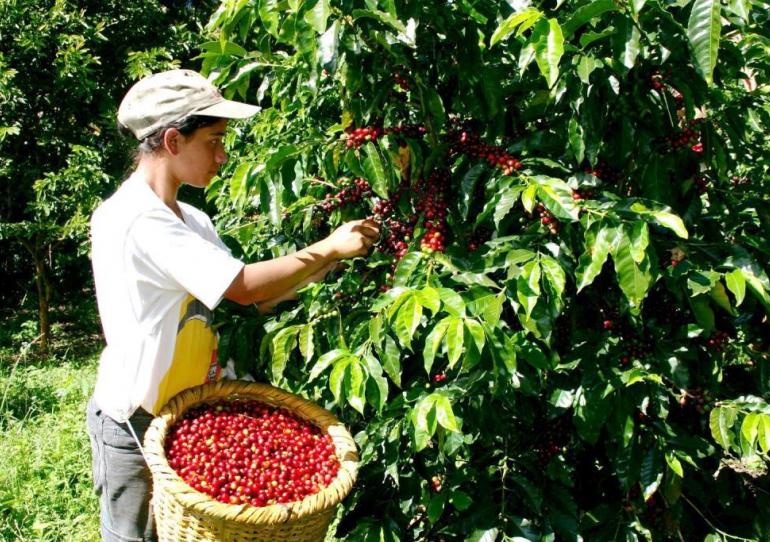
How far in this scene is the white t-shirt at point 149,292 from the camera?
1949 mm

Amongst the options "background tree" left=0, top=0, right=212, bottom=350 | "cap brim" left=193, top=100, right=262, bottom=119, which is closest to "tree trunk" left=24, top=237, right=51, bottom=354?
"background tree" left=0, top=0, right=212, bottom=350

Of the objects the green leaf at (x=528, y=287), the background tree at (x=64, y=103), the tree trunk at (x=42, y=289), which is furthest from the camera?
the tree trunk at (x=42, y=289)

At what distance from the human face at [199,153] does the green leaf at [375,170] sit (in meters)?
0.46

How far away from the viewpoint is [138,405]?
6.80 feet

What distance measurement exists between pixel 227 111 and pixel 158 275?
19.3 inches

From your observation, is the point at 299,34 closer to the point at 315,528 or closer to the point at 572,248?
the point at 572,248

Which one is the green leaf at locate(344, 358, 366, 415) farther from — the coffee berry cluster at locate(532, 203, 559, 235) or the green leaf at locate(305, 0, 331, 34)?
the green leaf at locate(305, 0, 331, 34)

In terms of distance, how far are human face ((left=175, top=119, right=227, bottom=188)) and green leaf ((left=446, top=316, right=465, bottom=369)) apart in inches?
37.1

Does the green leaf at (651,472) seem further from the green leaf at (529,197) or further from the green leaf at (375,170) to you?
the green leaf at (375,170)

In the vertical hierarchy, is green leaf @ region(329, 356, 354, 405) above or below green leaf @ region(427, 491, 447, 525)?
above

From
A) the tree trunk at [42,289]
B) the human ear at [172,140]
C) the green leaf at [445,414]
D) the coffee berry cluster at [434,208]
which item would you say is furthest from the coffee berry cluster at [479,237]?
the tree trunk at [42,289]

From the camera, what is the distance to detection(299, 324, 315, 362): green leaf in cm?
206

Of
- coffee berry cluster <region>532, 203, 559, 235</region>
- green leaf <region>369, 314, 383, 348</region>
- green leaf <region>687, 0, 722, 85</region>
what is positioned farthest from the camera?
coffee berry cluster <region>532, 203, 559, 235</region>

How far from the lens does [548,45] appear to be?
1625mm
